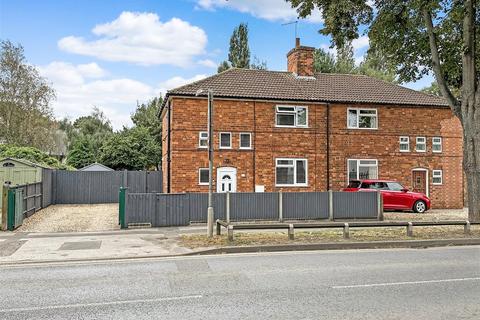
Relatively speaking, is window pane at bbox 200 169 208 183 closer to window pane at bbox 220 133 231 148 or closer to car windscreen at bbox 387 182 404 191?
window pane at bbox 220 133 231 148

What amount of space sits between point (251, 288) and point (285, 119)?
1821 centimetres

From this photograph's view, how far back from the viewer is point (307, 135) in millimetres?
24922

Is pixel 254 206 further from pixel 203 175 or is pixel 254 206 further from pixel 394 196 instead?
pixel 394 196

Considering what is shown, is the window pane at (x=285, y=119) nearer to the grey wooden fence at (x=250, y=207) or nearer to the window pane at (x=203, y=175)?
the window pane at (x=203, y=175)

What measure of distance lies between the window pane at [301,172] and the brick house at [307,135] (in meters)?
0.05

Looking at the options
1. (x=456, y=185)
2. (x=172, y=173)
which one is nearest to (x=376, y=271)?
(x=172, y=173)

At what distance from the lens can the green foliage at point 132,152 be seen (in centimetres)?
4378

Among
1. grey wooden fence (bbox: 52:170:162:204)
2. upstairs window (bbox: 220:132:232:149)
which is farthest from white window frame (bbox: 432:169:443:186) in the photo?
grey wooden fence (bbox: 52:170:162:204)

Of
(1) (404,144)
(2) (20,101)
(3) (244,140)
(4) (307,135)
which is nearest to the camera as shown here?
(3) (244,140)

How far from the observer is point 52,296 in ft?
22.8

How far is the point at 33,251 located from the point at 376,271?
326 inches

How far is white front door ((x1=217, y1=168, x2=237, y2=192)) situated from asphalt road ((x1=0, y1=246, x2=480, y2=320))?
1278 centimetres

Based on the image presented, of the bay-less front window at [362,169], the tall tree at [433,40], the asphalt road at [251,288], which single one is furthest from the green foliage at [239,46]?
the asphalt road at [251,288]

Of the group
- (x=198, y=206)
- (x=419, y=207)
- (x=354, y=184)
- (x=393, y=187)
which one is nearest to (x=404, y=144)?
(x=393, y=187)
